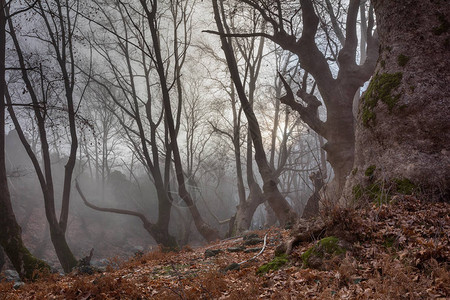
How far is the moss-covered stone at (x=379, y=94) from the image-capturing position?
14.9ft

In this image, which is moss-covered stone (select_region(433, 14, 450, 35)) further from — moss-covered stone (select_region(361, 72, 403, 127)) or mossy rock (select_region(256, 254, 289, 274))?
mossy rock (select_region(256, 254, 289, 274))

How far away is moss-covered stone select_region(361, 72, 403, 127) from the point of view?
179 inches

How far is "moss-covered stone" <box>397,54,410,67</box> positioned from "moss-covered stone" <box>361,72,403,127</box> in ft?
0.51

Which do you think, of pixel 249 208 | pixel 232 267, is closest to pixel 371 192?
pixel 232 267

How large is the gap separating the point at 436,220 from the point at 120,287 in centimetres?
374

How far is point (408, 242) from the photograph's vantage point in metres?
2.90

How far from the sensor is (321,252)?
3223mm

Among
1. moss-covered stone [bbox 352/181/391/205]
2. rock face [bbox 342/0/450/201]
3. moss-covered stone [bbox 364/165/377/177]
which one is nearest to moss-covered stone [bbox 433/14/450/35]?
rock face [bbox 342/0/450/201]

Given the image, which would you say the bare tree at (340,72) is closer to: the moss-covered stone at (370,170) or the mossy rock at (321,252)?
the moss-covered stone at (370,170)

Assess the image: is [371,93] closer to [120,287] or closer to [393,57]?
[393,57]

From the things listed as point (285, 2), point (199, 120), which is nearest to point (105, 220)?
point (199, 120)

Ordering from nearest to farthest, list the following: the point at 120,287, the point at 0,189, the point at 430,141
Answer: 1. the point at 120,287
2. the point at 430,141
3. the point at 0,189

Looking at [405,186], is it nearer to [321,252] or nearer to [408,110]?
[408,110]

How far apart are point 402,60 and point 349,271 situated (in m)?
3.65
